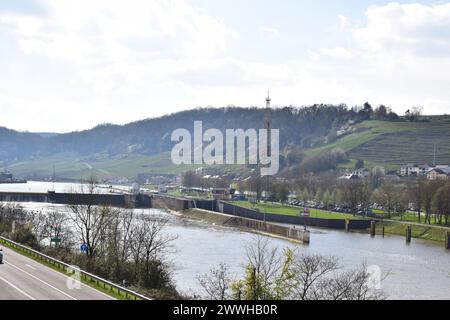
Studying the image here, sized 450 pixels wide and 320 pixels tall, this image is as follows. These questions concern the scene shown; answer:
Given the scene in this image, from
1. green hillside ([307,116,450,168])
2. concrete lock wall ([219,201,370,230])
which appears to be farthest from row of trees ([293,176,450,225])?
green hillside ([307,116,450,168])

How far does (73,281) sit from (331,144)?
172m

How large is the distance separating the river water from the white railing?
20.7ft

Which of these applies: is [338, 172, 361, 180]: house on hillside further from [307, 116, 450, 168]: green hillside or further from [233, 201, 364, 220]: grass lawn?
[233, 201, 364, 220]: grass lawn

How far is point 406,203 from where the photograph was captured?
97.5 metres

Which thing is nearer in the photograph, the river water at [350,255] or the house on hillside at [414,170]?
the river water at [350,255]

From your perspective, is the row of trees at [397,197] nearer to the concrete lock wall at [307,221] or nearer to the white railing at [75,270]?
the concrete lock wall at [307,221]

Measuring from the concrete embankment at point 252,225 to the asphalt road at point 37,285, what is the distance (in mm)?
38375

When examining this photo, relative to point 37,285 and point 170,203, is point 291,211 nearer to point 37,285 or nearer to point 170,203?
point 170,203

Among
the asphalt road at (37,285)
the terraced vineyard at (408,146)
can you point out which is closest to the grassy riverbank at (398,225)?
the asphalt road at (37,285)

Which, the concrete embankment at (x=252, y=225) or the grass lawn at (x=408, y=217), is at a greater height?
the grass lawn at (x=408, y=217)

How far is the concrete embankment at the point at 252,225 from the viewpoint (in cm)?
7062
